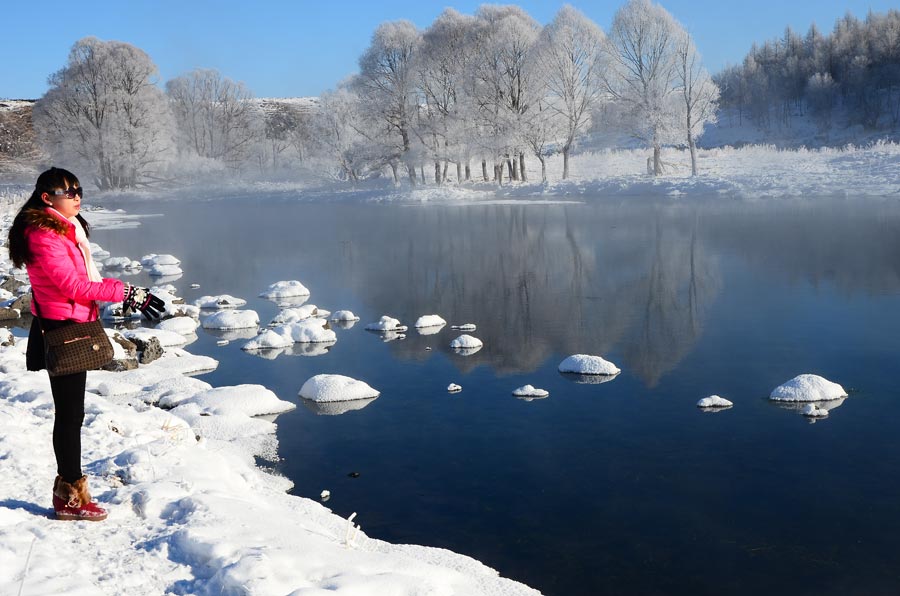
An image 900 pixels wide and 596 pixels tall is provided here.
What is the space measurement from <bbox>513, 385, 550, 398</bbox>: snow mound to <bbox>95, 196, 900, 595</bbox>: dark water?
0.38 feet

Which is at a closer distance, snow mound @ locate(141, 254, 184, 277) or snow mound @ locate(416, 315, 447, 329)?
snow mound @ locate(416, 315, 447, 329)

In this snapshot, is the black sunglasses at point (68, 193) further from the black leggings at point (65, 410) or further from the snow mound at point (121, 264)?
the snow mound at point (121, 264)

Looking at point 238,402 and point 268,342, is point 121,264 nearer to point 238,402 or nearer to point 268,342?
point 268,342

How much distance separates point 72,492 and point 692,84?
47043mm

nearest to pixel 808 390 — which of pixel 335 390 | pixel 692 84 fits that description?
pixel 335 390

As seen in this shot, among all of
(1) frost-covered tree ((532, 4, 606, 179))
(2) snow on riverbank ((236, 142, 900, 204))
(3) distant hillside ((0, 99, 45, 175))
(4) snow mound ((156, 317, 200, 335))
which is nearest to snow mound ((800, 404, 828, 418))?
(4) snow mound ((156, 317, 200, 335))

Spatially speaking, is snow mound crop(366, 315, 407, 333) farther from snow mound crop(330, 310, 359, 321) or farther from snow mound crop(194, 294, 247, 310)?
snow mound crop(194, 294, 247, 310)

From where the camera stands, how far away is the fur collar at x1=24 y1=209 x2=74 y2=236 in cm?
450

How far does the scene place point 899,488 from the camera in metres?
6.61

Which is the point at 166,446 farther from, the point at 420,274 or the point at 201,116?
the point at 201,116

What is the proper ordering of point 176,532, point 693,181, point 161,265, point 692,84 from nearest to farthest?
point 176,532
point 161,265
point 693,181
point 692,84

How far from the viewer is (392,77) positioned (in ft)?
172

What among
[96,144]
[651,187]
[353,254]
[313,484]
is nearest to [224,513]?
[313,484]

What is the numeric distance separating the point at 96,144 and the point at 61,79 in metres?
6.60
